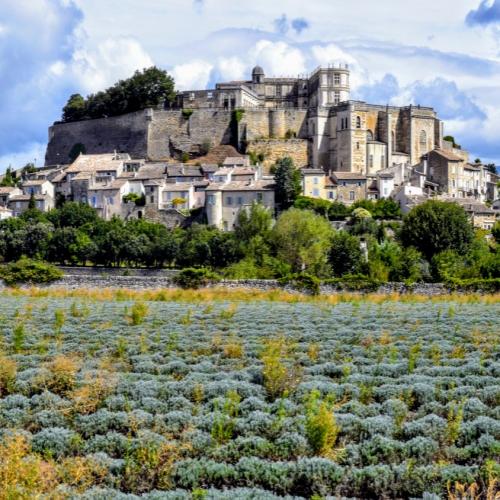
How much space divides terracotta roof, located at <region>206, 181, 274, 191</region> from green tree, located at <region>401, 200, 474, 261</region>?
15014 mm

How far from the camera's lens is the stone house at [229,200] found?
2594 inches

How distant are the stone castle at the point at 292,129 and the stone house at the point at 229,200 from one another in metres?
11.9

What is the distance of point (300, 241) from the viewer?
51594mm

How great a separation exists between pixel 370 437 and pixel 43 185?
69.1m

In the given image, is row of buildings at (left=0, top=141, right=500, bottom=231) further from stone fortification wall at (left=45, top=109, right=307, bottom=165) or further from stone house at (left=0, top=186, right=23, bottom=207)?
stone fortification wall at (left=45, top=109, right=307, bottom=165)

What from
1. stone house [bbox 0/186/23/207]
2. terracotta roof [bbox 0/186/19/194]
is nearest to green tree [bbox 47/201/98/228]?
stone house [bbox 0/186/23/207]

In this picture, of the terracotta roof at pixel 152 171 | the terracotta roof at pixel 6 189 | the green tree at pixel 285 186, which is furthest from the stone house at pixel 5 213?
the green tree at pixel 285 186

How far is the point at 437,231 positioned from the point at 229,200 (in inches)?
737

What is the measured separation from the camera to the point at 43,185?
251ft

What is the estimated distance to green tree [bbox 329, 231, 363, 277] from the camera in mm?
48750

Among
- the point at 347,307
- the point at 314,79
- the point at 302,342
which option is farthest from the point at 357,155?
the point at 302,342

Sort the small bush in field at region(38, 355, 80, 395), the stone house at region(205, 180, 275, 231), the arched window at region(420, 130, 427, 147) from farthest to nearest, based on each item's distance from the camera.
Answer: the arched window at region(420, 130, 427, 147)
the stone house at region(205, 180, 275, 231)
the small bush in field at region(38, 355, 80, 395)

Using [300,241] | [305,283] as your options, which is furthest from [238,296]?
[300,241]

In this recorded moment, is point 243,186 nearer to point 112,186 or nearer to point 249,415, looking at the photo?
point 112,186
